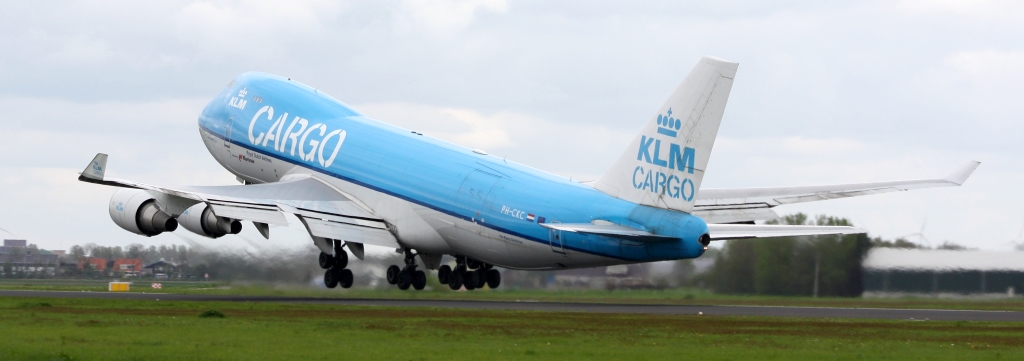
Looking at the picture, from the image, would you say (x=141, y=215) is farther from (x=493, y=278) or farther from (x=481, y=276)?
(x=493, y=278)

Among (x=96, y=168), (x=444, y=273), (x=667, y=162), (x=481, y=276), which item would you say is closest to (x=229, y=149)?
(x=444, y=273)

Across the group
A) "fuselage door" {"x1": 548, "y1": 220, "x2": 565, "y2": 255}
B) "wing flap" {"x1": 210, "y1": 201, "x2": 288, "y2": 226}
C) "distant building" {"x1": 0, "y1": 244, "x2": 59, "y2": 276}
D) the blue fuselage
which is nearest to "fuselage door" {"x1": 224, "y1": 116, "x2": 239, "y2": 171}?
the blue fuselage

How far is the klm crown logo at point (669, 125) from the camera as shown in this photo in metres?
34.3

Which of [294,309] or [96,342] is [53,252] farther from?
[96,342]

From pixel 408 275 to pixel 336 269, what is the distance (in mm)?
2289

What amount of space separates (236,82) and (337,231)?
1093 centimetres

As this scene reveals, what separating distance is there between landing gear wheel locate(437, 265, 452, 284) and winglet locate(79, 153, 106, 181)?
11411 millimetres

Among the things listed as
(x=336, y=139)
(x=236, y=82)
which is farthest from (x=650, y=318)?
(x=236, y=82)

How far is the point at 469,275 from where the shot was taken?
45.0 metres

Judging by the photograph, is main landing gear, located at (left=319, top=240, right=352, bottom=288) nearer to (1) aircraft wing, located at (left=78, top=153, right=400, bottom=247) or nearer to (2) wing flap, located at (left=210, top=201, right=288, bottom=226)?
(1) aircraft wing, located at (left=78, top=153, right=400, bottom=247)

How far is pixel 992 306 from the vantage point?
42500 mm

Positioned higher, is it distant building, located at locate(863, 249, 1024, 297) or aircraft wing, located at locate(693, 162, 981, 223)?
aircraft wing, located at locate(693, 162, 981, 223)

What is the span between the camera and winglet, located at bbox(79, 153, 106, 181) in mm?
38312

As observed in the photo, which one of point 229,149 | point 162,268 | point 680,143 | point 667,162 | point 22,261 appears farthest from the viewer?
point 22,261
